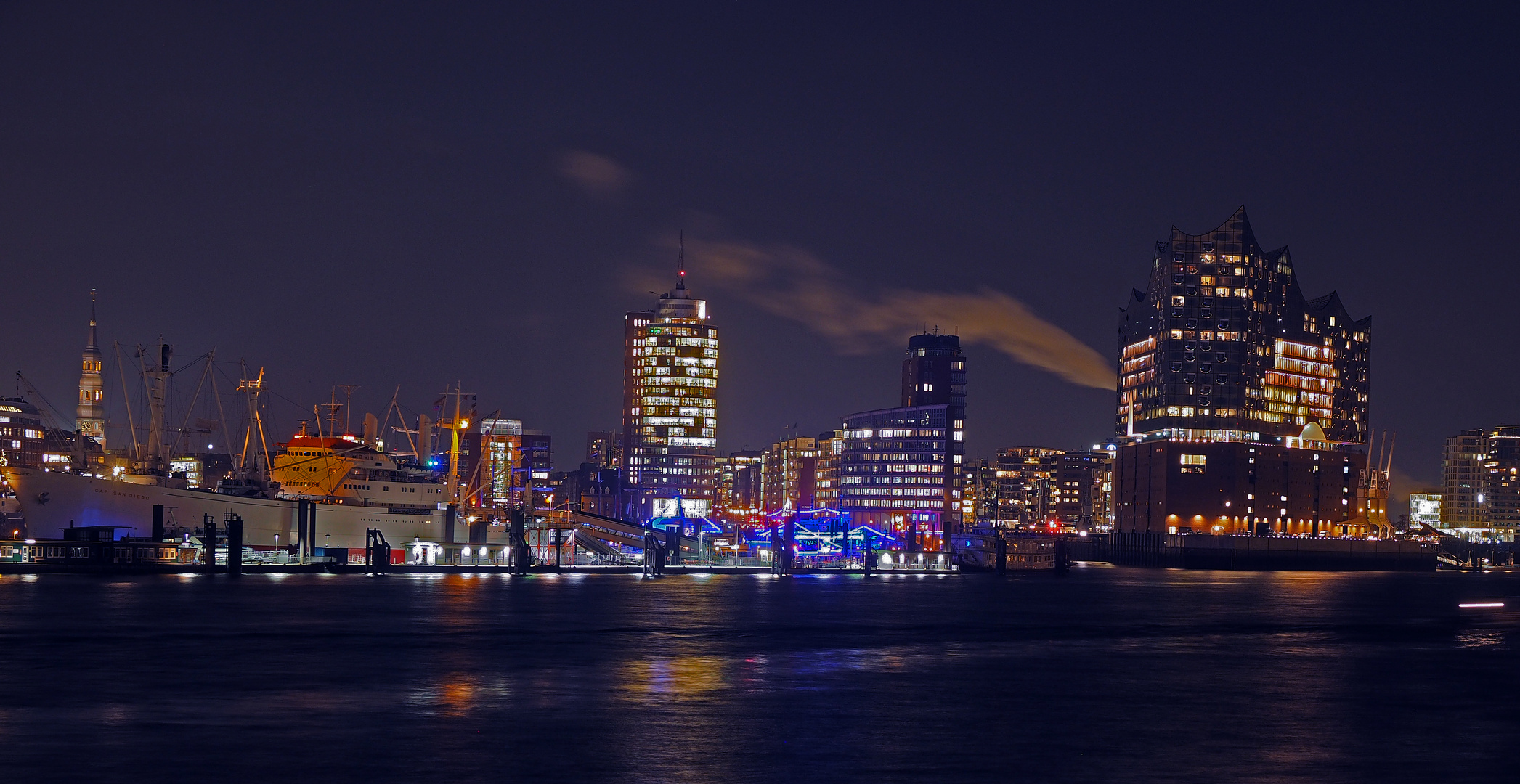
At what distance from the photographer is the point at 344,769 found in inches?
1380

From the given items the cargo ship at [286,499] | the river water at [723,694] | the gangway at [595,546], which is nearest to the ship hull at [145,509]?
the cargo ship at [286,499]

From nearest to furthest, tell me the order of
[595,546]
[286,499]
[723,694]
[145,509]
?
[723,694] → [145,509] → [286,499] → [595,546]

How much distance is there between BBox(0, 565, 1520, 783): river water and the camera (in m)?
37.2

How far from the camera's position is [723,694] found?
167 feet

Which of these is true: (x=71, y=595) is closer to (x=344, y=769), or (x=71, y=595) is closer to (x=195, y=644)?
(x=195, y=644)

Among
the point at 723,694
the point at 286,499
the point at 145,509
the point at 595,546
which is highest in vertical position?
the point at 286,499

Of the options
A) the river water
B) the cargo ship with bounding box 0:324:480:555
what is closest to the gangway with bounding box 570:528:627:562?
the cargo ship with bounding box 0:324:480:555

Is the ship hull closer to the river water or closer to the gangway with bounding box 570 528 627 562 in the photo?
the gangway with bounding box 570 528 627 562

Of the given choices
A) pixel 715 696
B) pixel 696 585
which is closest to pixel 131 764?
pixel 715 696

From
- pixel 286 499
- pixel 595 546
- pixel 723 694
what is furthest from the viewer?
pixel 595 546

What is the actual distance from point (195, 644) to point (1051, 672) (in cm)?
3536

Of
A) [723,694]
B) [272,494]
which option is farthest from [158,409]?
[723,694]

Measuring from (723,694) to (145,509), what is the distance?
127m

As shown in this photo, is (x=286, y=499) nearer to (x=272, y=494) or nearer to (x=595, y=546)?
(x=272, y=494)
